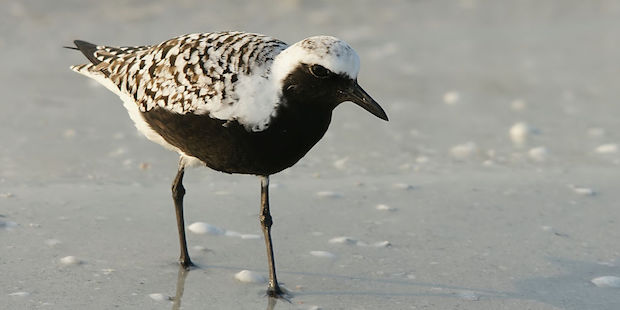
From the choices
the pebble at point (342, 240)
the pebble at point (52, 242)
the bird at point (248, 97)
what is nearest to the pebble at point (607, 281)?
the pebble at point (342, 240)

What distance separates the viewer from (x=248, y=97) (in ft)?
13.9

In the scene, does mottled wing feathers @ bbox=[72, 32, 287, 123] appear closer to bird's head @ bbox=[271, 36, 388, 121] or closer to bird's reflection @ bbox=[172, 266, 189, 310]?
bird's head @ bbox=[271, 36, 388, 121]

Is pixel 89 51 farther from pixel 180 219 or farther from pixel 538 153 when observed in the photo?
pixel 538 153

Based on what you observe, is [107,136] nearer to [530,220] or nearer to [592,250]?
[530,220]

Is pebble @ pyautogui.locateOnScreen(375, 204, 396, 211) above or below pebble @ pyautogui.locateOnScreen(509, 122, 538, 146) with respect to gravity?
below

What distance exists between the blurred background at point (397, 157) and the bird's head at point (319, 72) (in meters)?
1.06

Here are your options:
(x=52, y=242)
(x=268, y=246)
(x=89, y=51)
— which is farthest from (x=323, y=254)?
(x=89, y=51)

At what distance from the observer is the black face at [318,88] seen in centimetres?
417

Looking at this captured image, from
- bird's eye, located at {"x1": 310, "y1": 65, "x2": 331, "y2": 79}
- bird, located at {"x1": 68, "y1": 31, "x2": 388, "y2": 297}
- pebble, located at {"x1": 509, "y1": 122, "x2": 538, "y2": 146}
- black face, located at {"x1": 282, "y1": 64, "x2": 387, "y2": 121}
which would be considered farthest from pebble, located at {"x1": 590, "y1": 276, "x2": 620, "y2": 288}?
pebble, located at {"x1": 509, "y1": 122, "x2": 538, "y2": 146}

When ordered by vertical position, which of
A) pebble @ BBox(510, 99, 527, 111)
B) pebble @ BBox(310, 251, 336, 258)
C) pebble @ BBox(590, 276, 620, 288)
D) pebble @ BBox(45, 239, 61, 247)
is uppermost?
pebble @ BBox(510, 99, 527, 111)

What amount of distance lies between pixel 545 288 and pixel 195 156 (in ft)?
6.31

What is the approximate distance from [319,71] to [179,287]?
1.35 metres

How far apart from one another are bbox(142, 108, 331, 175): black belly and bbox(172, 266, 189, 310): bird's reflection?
2.07 feet

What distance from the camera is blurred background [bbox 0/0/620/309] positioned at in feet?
16.0
